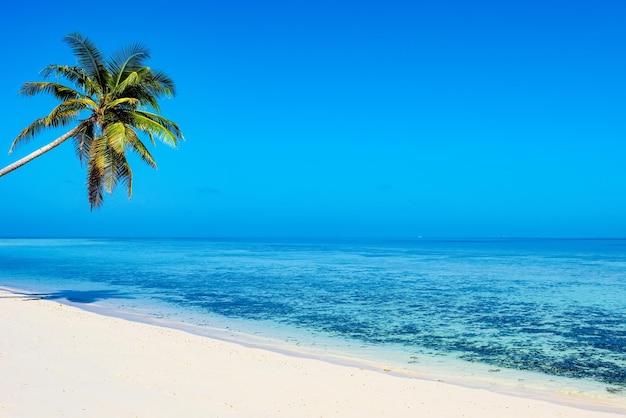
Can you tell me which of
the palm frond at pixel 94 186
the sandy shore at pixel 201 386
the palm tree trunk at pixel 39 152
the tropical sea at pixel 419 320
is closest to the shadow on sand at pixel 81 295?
the tropical sea at pixel 419 320

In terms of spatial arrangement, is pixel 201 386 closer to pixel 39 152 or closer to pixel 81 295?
pixel 39 152

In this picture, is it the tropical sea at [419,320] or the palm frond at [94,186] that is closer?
the tropical sea at [419,320]

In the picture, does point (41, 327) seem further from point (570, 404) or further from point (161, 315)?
point (570, 404)

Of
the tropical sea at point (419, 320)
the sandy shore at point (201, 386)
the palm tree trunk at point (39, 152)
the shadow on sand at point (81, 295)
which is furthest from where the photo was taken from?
the shadow on sand at point (81, 295)

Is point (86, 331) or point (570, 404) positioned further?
point (86, 331)

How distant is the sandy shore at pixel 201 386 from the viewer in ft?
23.8

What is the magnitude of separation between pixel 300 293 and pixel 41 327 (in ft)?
48.7

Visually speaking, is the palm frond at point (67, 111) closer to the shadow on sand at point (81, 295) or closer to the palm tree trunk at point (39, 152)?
the palm tree trunk at point (39, 152)

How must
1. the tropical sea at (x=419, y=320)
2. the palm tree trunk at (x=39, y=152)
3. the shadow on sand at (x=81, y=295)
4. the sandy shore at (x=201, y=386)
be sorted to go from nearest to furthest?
the sandy shore at (x=201, y=386)
the tropical sea at (x=419, y=320)
the palm tree trunk at (x=39, y=152)
the shadow on sand at (x=81, y=295)

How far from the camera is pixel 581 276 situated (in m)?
38.0

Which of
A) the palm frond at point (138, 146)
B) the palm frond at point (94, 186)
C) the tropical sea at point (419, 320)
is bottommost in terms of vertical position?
the tropical sea at point (419, 320)

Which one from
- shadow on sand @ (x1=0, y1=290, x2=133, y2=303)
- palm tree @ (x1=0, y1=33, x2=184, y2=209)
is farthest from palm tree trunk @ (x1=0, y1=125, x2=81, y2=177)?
shadow on sand @ (x1=0, y1=290, x2=133, y2=303)

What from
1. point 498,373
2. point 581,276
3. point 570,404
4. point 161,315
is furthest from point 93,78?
point 581,276

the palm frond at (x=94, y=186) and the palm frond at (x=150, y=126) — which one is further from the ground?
the palm frond at (x=150, y=126)
